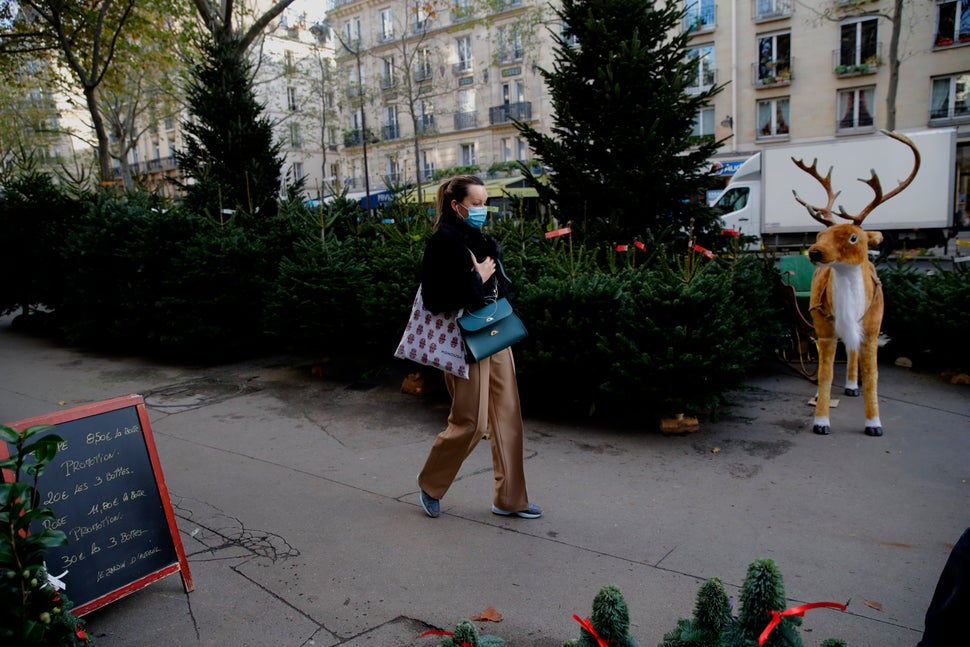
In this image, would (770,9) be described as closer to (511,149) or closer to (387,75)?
(511,149)

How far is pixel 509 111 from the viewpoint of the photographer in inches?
1654

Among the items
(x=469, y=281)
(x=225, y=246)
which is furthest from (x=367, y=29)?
(x=469, y=281)

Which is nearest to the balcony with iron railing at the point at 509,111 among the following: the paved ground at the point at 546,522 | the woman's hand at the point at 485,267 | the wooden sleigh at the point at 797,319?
the wooden sleigh at the point at 797,319

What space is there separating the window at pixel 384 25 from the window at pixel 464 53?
196 inches

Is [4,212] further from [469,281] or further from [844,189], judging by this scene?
[844,189]

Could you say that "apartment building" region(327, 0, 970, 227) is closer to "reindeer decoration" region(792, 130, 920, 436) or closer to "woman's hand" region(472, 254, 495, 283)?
"reindeer decoration" region(792, 130, 920, 436)

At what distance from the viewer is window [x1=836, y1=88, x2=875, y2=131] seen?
32.3m

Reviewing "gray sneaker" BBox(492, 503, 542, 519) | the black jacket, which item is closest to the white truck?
"gray sneaker" BBox(492, 503, 542, 519)

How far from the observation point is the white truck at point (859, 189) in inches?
829

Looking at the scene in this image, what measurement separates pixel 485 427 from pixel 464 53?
144ft

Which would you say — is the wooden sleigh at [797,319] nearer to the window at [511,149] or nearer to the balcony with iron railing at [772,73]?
the balcony with iron railing at [772,73]

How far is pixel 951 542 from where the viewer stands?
3867mm

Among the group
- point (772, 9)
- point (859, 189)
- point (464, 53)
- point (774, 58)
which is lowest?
point (859, 189)

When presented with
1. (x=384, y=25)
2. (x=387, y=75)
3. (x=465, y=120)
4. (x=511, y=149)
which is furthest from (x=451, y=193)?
(x=384, y=25)
